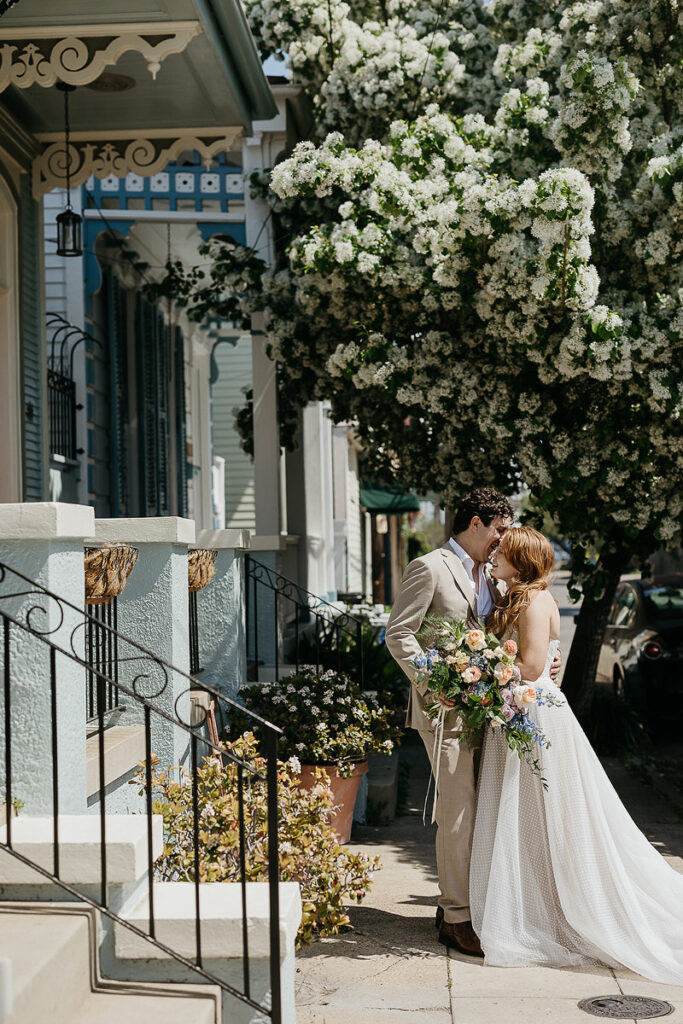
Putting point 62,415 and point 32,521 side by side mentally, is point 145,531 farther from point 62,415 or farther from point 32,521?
point 62,415

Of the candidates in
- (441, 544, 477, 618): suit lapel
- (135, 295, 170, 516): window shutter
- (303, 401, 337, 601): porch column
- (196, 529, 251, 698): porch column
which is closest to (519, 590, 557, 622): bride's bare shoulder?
(441, 544, 477, 618): suit lapel

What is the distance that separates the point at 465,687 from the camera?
5117mm

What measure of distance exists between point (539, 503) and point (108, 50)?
4.52m

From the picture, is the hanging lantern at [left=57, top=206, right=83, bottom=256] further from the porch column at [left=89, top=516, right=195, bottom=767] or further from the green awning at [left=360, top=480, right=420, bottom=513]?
the green awning at [left=360, top=480, right=420, bottom=513]

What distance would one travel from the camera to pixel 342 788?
22.7 ft

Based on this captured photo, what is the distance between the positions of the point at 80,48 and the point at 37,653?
13.6 ft

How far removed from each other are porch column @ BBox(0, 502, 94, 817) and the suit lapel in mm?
1947

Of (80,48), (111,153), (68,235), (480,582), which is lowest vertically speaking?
(480,582)

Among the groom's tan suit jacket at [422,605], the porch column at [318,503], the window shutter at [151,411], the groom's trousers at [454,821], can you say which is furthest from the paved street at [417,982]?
the window shutter at [151,411]

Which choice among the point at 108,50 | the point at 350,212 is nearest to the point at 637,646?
the point at 350,212

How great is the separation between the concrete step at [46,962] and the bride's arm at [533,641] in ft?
7.75

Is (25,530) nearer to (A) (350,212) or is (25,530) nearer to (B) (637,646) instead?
(A) (350,212)

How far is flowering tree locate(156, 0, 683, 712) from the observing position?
7895 mm

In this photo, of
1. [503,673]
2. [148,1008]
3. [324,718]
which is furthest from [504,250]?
[148,1008]
